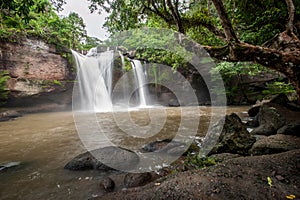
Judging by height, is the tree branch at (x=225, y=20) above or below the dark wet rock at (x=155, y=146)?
above

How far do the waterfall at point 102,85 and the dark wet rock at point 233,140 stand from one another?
11.5m

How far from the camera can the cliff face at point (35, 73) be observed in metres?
11.3

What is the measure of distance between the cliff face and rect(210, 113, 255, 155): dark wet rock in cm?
1341

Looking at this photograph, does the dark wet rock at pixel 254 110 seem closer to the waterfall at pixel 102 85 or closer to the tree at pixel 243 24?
the tree at pixel 243 24

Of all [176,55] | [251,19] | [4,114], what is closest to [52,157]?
[176,55]

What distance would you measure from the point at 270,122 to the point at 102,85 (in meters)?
14.1

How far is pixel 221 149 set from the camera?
3.52 metres

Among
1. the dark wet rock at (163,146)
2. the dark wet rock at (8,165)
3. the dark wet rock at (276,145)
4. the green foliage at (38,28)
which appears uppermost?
the green foliage at (38,28)

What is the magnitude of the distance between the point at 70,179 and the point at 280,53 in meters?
3.97

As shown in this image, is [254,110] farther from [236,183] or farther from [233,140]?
[236,183]

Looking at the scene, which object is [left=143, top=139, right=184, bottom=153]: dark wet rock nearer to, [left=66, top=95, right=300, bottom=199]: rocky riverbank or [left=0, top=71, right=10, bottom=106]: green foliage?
[left=66, top=95, right=300, bottom=199]: rocky riverbank

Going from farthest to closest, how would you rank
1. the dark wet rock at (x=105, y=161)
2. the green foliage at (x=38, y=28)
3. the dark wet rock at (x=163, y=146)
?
1. the green foliage at (x=38, y=28)
2. the dark wet rock at (x=163, y=146)
3. the dark wet rock at (x=105, y=161)

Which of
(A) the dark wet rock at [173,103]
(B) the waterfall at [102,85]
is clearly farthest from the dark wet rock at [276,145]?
(A) the dark wet rock at [173,103]

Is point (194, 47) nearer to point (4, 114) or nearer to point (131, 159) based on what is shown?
point (131, 159)
